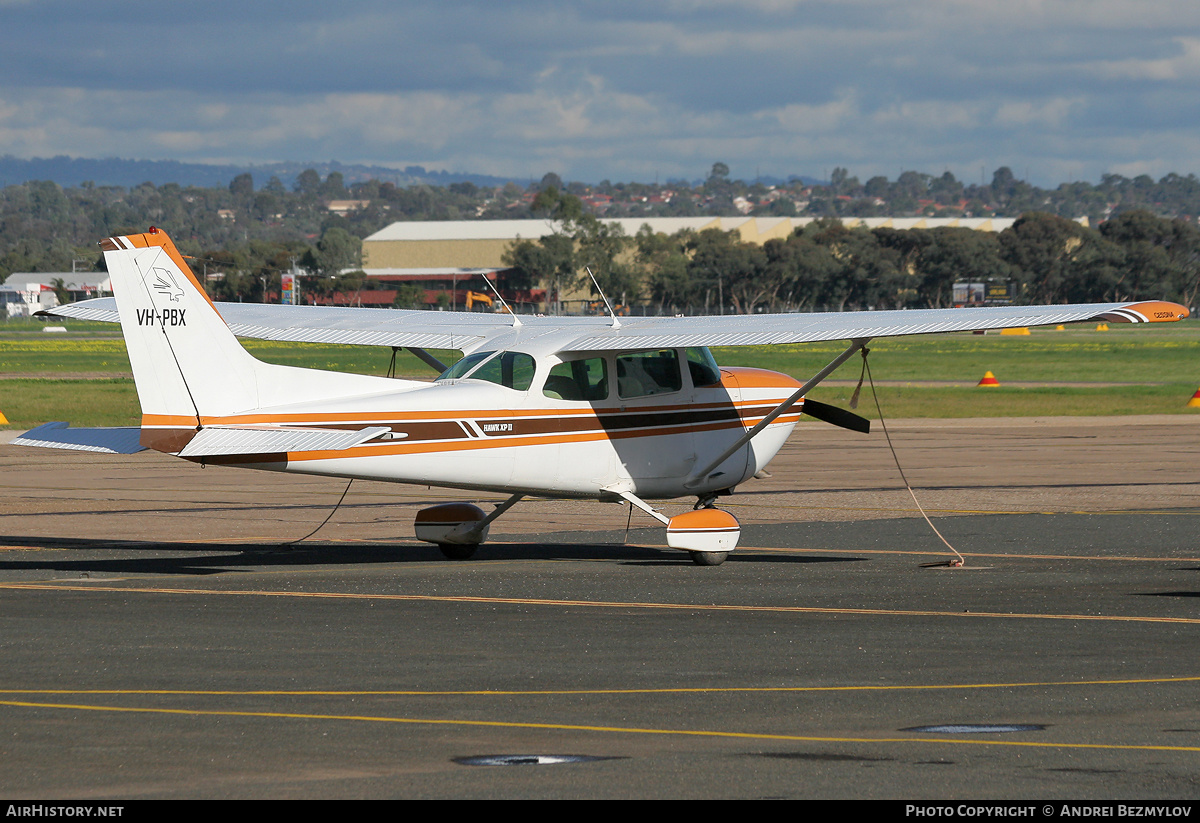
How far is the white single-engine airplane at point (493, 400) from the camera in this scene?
509 inches

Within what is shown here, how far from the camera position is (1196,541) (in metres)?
16.4

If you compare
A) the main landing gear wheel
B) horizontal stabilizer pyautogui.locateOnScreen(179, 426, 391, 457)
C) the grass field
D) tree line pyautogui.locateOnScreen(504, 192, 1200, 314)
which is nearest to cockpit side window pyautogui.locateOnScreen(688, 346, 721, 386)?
the main landing gear wheel

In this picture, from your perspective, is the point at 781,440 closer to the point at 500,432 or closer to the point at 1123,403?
the point at 500,432

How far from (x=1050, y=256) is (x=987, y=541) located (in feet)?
462

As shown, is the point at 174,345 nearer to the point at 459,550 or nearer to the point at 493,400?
the point at 493,400

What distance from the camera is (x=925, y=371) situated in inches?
2464

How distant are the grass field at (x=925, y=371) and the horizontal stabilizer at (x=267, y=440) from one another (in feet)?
70.6

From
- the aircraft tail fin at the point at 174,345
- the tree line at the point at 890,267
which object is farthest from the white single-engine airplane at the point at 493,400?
the tree line at the point at 890,267

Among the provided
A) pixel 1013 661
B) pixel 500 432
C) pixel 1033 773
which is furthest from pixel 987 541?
pixel 1033 773

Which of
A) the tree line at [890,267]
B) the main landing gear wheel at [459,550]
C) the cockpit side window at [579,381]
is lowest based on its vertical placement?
the tree line at [890,267]

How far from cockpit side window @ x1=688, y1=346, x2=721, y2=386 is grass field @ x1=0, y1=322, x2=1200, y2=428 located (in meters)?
21.0

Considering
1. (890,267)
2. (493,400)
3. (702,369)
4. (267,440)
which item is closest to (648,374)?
(702,369)

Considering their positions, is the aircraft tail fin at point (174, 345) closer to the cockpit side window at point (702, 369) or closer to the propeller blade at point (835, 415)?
the cockpit side window at point (702, 369)
